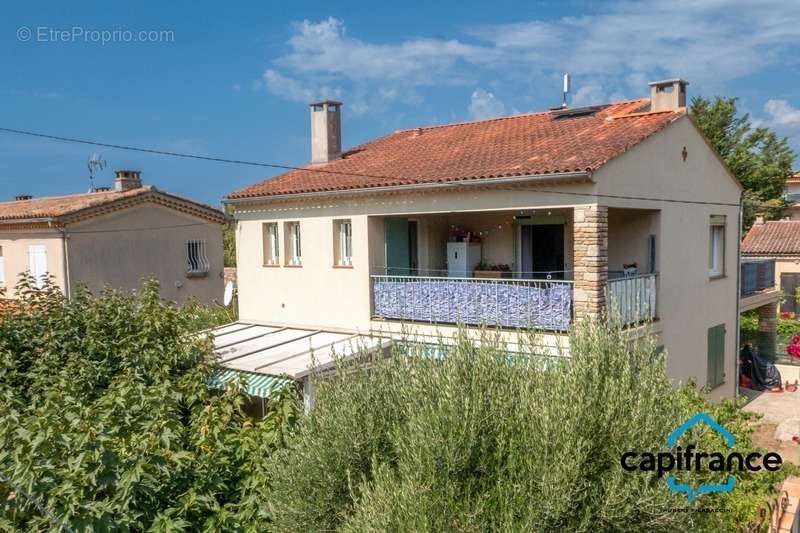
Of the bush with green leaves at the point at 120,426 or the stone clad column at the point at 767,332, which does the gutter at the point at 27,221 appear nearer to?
the bush with green leaves at the point at 120,426

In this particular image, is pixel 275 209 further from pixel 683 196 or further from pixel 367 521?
pixel 367 521

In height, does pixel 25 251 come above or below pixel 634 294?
above

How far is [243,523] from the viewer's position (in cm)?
998

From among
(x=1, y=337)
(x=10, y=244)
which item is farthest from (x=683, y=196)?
(x=10, y=244)

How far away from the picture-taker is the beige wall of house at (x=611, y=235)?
15953mm

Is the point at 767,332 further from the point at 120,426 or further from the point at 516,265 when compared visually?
the point at 120,426

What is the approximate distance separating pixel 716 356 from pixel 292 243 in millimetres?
15206

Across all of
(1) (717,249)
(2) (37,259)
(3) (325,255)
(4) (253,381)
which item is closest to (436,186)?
(3) (325,255)

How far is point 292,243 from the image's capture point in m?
21.1

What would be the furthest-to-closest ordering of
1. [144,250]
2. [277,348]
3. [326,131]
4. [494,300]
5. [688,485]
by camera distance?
[144,250]
[326,131]
[277,348]
[494,300]
[688,485]

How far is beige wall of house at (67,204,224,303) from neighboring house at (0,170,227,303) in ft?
0.16

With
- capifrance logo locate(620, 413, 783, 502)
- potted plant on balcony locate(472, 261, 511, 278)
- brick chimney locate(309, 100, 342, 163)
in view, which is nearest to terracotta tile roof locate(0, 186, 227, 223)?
brick chimney locate(309, 100, 342, 163)

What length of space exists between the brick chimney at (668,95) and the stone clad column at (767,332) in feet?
50.5

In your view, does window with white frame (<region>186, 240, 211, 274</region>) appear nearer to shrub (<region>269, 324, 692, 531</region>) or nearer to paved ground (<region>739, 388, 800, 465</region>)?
shrub (<region>269, 324, 692, 531</region>)
